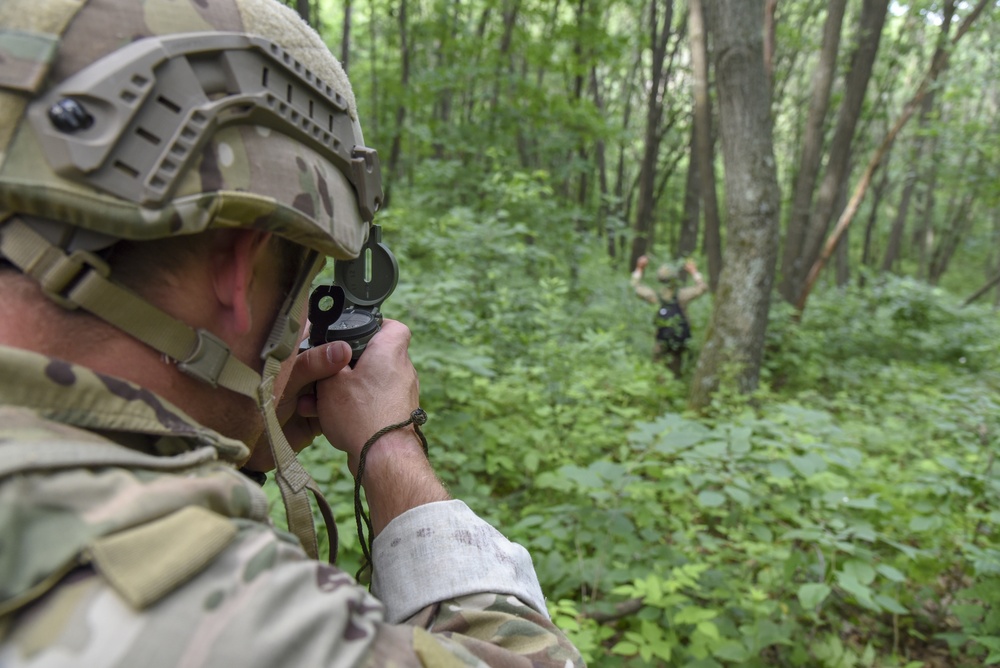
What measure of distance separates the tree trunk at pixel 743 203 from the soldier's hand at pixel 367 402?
4.46 metres

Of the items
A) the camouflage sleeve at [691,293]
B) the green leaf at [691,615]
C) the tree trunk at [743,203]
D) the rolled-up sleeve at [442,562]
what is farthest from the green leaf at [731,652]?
the camouflage sleeve at [691,293]

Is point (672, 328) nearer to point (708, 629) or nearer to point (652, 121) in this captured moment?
point (708, 629)

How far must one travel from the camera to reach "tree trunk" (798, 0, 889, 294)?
28.2 ft

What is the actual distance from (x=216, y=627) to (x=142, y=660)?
0.07 m

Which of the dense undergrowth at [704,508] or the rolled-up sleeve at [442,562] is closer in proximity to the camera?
the rolled-up sleeve at [442,562]

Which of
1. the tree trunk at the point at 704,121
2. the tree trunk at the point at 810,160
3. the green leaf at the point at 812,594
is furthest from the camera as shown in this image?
the tree trunk at the point at 810,160

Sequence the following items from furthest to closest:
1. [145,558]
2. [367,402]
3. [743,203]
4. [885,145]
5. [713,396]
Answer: [885,145]
[743,203]
[713,396]
[367,402]
[145,558]

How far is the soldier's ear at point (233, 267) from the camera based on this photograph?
0.90m

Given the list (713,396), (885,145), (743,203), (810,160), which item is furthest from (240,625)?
(810,160)

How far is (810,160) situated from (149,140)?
10113mm

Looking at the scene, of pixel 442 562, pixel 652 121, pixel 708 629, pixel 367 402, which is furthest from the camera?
pixel 652 121

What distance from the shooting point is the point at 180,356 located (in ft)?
2.82

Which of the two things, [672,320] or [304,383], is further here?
[672,320]

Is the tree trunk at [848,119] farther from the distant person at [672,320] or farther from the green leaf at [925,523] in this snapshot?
the green leaf at [925,523]
